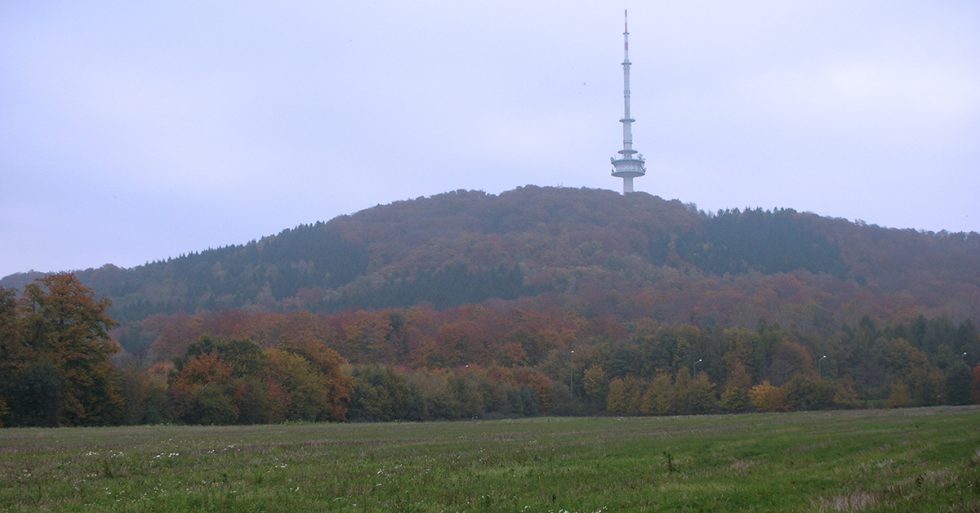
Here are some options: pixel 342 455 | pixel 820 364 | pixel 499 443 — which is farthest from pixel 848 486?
pixel 820 364

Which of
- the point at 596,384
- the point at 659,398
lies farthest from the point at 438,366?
the point at 659,398

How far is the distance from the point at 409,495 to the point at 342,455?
1134 cm

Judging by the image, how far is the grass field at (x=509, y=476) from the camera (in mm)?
19375

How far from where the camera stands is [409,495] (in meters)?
21.0

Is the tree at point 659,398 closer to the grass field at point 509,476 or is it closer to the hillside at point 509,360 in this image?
the hillside at point 509,360

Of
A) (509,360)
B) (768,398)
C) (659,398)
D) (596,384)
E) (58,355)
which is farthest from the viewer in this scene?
(509,360)

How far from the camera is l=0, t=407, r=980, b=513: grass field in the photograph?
1938cm

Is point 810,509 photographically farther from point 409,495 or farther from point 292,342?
point 292,342

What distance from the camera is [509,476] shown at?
24.8 metres

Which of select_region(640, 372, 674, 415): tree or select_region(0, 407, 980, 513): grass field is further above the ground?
select_region(0, 407, 980, 513): grass field

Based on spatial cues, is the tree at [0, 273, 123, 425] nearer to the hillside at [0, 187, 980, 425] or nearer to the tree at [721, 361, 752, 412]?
the hillside at [0, 187, 980, 425]

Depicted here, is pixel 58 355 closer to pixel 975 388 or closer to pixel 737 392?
pixel 737 392

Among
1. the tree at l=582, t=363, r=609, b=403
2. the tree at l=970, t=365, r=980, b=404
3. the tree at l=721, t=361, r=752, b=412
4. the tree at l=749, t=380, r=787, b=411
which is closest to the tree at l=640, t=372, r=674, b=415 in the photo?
the tree at l=721, t=361, r=752, b=412

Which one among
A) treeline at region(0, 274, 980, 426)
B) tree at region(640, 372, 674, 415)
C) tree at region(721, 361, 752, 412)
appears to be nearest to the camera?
treeline at region(0, 274, 980, 426)
